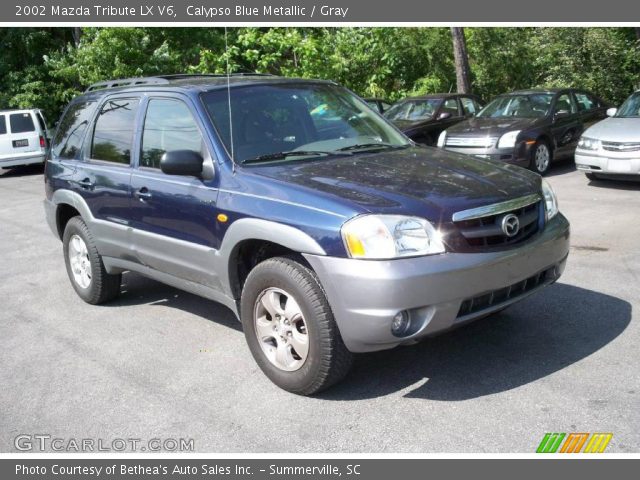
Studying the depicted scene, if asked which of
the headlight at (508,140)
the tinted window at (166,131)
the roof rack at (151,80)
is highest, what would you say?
the roof rack at (151,80)

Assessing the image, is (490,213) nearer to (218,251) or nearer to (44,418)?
(218,251)

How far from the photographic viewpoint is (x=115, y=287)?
6.24 meters

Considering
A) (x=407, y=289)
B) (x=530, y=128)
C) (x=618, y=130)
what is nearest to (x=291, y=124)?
(x=407, y=289)

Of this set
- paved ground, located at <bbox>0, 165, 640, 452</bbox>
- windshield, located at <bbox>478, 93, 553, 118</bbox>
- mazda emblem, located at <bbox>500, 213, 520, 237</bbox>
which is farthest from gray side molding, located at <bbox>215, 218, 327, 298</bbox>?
windshield, located at <bbox>478, 93, 553, 118</bbox>

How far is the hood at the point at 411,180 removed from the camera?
3856 millimetres

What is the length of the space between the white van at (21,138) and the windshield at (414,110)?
9.89 metres

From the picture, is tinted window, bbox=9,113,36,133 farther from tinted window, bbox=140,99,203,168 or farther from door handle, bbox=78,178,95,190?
tinted window, bbox=140,99,203,168

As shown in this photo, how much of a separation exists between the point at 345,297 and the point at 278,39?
18.2m

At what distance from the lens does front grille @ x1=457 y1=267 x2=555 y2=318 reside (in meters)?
3.88

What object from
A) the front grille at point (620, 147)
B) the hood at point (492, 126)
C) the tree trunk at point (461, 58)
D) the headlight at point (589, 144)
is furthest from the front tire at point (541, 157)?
the tree trunk at point (461, 58)

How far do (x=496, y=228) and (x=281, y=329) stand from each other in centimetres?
135

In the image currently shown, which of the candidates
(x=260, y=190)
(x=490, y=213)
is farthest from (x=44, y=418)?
→ (x=490, y=213)

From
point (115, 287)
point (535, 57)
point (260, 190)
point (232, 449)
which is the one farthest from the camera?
point (535, 57)

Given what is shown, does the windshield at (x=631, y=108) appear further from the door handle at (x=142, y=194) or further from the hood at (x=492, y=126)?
the door handle at (x=142, y=194)
